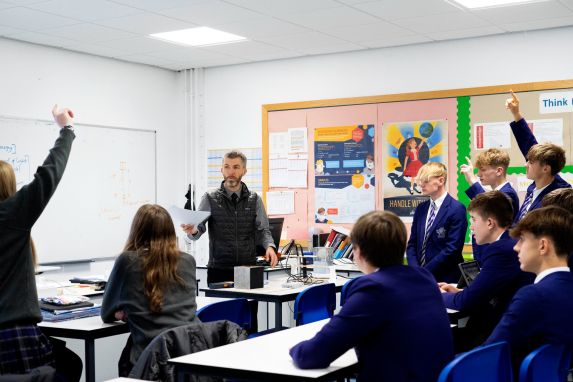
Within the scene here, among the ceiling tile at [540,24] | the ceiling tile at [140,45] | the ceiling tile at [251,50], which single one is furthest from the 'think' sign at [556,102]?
the ceiling tile at [140,45]

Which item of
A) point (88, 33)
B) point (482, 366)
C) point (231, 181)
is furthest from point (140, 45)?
point (482, 366)

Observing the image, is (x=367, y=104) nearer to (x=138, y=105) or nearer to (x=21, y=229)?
(x=138, y=105)

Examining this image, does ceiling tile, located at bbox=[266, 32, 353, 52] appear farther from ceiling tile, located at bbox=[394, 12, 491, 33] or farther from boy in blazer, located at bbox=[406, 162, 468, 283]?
boy in blazer, located at bbox=[406, 162, 468, 283]

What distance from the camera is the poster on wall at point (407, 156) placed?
7371 mm

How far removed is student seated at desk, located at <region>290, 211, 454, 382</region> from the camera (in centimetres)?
246

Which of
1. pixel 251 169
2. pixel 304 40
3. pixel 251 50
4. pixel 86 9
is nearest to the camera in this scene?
pixel 86 9

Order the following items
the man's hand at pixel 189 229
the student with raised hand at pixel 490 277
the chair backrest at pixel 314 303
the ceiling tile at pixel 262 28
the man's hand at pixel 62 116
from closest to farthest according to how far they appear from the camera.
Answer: the man's hand at pixel 62 116 → the student with raised hand at pixel 490 277 → the chair backrest at pixel 314 303 → the man's hand at pixel 189 229 → the ceiling tile at pixel 262 28

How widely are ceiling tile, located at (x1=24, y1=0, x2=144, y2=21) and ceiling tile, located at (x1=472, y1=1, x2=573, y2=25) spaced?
2842 millimetres

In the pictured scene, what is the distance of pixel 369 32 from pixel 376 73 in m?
0.82

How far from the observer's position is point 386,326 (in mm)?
2477

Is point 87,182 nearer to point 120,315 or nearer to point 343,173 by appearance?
point 343,173

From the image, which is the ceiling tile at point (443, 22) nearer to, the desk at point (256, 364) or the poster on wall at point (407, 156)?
the poster on wall at point (407, 156)

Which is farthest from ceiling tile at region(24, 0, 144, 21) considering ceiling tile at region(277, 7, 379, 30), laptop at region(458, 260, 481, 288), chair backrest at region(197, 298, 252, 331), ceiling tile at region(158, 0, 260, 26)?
laptop at region(458, 260, 481, 288)

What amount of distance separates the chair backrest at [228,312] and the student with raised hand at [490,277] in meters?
1.06
